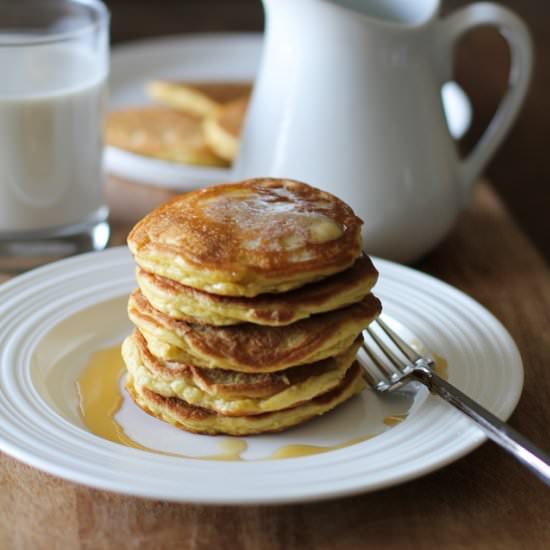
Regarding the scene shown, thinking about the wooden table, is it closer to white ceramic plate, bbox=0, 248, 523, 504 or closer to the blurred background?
white ceramic plate, bbox=0, 248, 523, 504

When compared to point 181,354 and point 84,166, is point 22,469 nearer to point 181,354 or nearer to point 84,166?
point 181,354

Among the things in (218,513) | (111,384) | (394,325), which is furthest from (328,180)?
(218,513)

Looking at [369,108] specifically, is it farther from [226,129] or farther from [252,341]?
[252,341]

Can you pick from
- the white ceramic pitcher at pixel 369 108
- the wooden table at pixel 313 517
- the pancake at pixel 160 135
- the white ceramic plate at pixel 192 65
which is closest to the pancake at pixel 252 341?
the wooden table at pixel 313 517

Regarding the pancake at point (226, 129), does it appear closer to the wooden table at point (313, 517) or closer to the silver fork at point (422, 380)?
the silver fork at point (422, 380)

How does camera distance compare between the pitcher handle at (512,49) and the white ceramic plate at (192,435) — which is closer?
the white ceramic plate at (192,435)

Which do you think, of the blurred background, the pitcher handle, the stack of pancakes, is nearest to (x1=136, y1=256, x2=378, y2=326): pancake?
the stack of pancakes
